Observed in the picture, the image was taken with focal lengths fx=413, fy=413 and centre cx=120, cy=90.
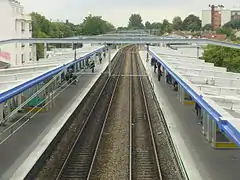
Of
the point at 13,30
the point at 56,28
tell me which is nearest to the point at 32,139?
the point at 13,30

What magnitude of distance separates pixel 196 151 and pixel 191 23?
4088 inches

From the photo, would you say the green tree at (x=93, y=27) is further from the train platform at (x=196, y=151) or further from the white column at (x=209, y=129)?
the white column at (x=209, y=129)

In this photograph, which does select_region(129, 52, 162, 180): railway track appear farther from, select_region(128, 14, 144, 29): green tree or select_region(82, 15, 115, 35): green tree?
select_region(128, 14, 144, 29): green tree

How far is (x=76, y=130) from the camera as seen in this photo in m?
15.3

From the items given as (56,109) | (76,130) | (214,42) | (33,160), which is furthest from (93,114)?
(214,42)

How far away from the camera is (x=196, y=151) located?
1195 centimetres

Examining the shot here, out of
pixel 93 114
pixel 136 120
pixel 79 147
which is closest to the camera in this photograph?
pixel 79 147

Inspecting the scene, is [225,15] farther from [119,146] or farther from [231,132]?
[231,132]

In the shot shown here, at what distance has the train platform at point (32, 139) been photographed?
34.3ft

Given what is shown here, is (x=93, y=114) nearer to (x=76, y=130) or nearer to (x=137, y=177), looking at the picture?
(x=76, y=130)

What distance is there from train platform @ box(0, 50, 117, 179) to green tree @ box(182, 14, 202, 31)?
301ft

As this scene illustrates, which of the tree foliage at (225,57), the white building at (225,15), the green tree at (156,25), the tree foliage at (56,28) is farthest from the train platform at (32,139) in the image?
the green tree at (156,25)

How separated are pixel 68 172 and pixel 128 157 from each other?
1.95m

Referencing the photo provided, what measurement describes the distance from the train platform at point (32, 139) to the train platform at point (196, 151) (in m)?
4.00
